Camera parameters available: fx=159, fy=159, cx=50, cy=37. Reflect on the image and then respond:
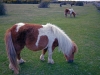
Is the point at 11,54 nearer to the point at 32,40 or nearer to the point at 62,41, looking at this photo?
the point at 32,40

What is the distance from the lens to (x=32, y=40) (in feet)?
16.0

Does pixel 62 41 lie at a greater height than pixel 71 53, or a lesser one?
greater

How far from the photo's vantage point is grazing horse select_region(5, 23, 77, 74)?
457 centimetres

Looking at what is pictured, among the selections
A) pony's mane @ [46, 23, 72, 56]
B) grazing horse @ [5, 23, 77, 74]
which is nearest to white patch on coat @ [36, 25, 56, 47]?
grazing horse @ [5, 23, 77, 74]

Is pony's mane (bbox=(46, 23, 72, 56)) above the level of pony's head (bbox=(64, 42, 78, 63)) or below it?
above

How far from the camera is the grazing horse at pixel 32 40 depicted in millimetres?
4569

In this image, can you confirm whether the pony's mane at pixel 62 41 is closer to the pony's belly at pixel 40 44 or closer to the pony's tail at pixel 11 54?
the pony's belly at pixel 40 44

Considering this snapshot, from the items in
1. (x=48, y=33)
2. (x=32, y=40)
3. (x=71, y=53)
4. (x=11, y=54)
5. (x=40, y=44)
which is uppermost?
(x=48, y=33)

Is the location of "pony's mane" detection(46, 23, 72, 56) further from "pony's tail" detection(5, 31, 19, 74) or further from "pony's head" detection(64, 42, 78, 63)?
"pony's tail" detection(5, 31, 19, 74)

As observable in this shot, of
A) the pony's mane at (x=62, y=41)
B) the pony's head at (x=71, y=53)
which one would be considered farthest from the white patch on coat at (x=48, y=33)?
the pony's head at (x=71, y=53)

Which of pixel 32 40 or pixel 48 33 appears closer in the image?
pixel 32 40

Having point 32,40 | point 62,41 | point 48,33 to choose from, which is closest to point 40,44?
point 32,40

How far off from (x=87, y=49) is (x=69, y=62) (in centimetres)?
211

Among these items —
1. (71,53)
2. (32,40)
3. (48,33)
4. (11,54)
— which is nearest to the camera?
(11,54)
